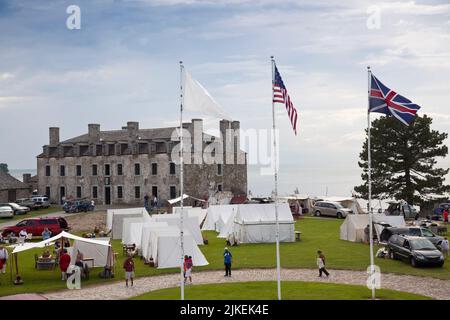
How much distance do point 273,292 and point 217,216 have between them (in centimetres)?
2434

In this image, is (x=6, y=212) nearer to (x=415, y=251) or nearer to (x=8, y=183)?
(x=8, y=183)

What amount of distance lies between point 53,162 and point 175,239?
45.8m

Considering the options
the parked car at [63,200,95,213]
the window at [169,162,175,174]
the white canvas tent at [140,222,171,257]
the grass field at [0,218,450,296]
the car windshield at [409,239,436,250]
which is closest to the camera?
the grass field at [0,218,450,296]

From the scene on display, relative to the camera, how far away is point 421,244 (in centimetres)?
2750

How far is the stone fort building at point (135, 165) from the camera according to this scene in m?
64.5

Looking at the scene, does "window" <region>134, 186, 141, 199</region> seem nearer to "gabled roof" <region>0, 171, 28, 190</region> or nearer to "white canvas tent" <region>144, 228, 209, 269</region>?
"gabled roof" <region>0, 171, 28, 190</region>

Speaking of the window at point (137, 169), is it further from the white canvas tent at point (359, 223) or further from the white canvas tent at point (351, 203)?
the white canvas tent at point (359, 223)

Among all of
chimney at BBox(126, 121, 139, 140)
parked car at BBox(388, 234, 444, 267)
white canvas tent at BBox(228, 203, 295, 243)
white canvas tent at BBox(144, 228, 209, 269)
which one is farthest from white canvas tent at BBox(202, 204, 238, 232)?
chimney at BBox(126, 121, 139, 140)

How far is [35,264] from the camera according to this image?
96.2 feet

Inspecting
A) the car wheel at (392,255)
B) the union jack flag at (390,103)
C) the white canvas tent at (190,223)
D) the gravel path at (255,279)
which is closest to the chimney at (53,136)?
the white canvas tent at (190,223)

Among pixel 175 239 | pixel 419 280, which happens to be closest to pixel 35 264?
pixel 175 239

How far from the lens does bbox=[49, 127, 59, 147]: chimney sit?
232 feet

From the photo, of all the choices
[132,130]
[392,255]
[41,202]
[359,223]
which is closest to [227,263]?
[392,255]
